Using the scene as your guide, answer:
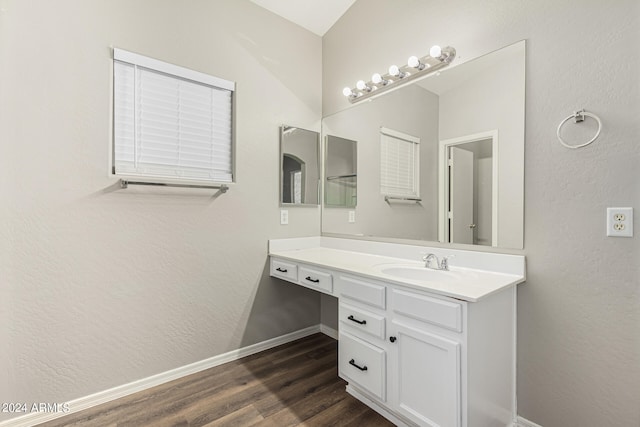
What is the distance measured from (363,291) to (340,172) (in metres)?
1.21

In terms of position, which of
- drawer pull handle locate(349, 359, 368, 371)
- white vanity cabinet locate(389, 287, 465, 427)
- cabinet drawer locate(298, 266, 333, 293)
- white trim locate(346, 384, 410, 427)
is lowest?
white trim locate(346, 384, 410, 427)

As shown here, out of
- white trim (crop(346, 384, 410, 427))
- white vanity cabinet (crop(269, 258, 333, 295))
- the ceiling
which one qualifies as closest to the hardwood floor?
white trim (crop(346, 384, 410, 427))

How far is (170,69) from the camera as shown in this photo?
6.29ft

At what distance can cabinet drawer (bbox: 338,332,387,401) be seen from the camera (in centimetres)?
155

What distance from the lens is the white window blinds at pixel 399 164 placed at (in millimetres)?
2062

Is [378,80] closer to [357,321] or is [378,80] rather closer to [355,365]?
[357,321]

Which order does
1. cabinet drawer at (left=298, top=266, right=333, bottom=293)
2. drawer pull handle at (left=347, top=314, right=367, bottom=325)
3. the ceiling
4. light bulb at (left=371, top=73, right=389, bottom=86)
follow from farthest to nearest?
the ceiling, light bulb at (left=371, top=73, right=389, bottom=86), cabinet drawer at (left=298, top=266, right=333, bottom=293), drawer pull handle at (left=347, top=314, right=367, bottom=325)

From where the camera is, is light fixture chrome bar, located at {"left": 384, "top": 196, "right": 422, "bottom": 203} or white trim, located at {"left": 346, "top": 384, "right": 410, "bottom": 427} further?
light fixture chrome bar, located at {"left": 384, "top": 196, "right": 422, "bottom": 203}

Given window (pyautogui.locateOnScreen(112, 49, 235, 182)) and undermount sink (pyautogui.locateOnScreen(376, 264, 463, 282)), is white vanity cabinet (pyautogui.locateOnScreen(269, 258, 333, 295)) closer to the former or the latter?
undermount sink (pyautogui.locateOnScreen(376, 264, 463, 282))

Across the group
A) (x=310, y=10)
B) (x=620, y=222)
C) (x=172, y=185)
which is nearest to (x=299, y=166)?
(x=172, y=185)

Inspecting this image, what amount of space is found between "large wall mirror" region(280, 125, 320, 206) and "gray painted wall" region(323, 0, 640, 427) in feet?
4.55

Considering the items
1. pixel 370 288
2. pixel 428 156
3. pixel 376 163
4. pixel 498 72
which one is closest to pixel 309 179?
pixel 376 163

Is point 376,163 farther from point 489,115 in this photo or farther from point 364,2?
point 364,2

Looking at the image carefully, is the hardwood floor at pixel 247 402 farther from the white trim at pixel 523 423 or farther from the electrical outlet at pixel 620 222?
the electrical outlet at pixel 620 222
